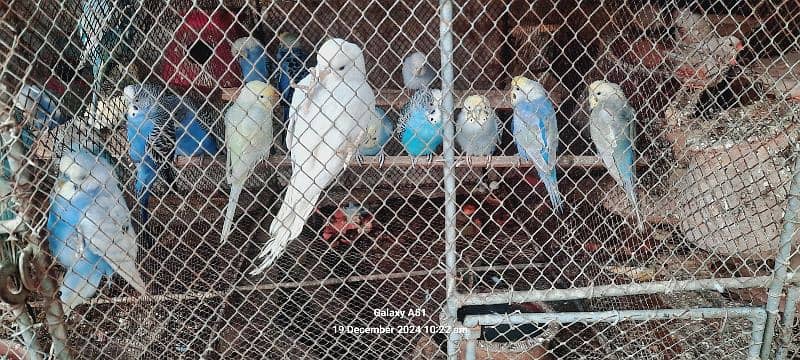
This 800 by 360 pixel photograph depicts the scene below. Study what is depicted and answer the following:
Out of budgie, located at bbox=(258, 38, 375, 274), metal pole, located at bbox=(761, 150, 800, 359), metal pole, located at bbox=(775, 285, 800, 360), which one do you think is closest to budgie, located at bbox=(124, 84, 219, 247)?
budgie, located at bbox=(258, 38, 375, 274)

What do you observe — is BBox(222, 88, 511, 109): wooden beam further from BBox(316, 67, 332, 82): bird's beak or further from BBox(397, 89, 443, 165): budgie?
BBox(316, 67, 332, 82): bird's beak

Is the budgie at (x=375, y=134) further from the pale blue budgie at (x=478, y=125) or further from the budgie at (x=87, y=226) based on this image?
the budgie at (x=87, y=226)

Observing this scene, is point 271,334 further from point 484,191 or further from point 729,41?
point 729,41

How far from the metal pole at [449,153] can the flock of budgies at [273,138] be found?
477 millimetres

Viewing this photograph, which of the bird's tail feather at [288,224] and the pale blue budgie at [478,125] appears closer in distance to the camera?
the bird's tail feather at [288,224]

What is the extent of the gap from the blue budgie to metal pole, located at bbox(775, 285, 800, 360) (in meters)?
1.17

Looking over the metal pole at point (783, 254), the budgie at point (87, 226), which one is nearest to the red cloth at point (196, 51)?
the budgie at point (87, 226)

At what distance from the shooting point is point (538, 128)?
317 centimetres

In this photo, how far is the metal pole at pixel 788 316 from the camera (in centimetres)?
221

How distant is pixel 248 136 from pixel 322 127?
0.52 meters

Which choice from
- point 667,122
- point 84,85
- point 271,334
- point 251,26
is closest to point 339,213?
point 271,334
